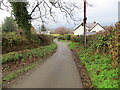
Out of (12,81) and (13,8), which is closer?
(12,81)

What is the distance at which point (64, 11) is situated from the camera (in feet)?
45.3

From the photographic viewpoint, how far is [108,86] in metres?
3.28

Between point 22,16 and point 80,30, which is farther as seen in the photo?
point 80,30

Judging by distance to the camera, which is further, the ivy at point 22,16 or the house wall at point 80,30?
the house wall at point 80,30

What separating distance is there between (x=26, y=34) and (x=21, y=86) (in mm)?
9346

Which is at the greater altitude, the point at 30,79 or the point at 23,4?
the point at 23,4

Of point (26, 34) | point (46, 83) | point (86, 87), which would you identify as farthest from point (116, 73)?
point (26, 34)

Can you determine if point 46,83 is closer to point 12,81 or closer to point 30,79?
point 30,79

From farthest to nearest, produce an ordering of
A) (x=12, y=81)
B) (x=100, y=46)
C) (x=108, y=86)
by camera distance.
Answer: (x=100, y=46)
(x=12, y=81)
(x=108, y=86)

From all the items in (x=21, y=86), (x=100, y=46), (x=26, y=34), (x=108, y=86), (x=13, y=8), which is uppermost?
(x=13, y=8)

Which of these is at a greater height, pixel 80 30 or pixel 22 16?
pixel 80 30

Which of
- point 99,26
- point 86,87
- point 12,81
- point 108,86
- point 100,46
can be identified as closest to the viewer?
point 108,86

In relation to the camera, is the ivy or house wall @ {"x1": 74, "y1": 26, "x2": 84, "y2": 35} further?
house wall @ {"x1": 74, "y1": 26, "x2": 84, "y2": 35}

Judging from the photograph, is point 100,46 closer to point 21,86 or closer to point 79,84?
point 79,84
